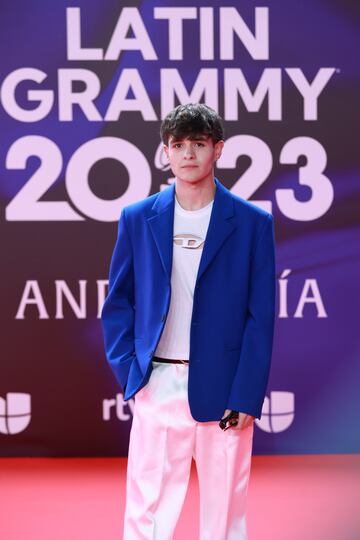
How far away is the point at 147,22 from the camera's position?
418 centimetres

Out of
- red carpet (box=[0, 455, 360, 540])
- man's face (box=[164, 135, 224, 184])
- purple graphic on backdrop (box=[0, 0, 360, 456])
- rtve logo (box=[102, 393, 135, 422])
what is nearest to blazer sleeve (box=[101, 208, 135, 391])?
man's face (box=[164, 135, 224, 184])

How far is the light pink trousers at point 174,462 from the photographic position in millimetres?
2291

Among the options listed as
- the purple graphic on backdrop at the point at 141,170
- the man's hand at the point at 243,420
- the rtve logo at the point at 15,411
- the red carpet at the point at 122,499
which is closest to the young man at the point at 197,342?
the man's hand at the point at 243,420

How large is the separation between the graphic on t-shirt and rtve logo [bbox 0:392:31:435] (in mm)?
2321

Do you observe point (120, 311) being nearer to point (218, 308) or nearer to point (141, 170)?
point (218, 308)

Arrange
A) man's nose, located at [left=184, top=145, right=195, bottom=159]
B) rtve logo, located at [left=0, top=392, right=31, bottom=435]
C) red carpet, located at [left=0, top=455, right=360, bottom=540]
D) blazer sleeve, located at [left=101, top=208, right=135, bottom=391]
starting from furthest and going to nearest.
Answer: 1. rtve logo, located at [left=0, top=392, right=31, bottom=435]
2. red carpet, located at [left=0, top=455, right=360, bottom=540]
3. blazer sleeve, located at [left=101, top=208, right=135, bottom=391]
4. man's nose, located at [left=184, top=145, right=195, bottom=159]

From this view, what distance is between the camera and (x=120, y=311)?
94.0 inches

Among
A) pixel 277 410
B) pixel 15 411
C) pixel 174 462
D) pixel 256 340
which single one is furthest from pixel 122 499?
pixel 256 340

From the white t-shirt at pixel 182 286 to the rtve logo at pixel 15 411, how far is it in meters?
2.22

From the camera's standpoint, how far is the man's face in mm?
2252

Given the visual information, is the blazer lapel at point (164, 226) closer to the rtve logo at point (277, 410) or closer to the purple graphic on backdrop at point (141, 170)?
the purple graphic on backdrop at point (141, 170)

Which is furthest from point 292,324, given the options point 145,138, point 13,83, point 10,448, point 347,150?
point 13,83

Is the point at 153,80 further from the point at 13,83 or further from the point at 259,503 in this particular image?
the point at 259,503

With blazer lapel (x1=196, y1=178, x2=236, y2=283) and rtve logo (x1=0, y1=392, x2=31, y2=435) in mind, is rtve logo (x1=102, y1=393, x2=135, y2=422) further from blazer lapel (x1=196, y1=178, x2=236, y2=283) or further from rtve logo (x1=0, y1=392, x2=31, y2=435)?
blazer lapel (x1=196, y1=178, x2=236, y2=283)
